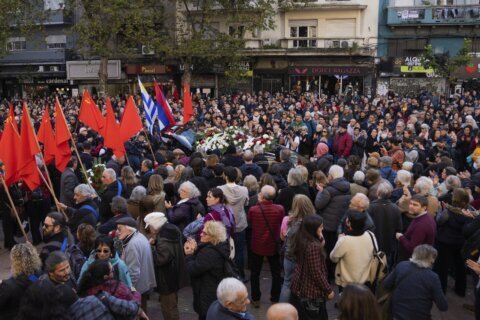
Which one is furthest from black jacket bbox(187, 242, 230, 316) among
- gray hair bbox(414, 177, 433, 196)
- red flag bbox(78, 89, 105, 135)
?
red flag bbox(78, 89, 105, 135)

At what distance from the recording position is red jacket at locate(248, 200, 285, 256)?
21.4ft

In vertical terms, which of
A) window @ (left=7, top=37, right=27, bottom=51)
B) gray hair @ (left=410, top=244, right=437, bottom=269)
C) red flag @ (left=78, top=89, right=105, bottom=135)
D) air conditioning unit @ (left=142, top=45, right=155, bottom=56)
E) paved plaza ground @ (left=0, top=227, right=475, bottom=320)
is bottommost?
paved plaza ground @ (left=0, top=227, right=475, bottom=320)

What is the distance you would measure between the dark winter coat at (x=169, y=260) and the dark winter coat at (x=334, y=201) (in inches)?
85.1

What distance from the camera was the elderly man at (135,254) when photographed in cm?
534

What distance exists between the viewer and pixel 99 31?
25.9 meters

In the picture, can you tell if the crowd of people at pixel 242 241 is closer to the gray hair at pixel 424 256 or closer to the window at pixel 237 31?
the gray hair at pixel 424 256

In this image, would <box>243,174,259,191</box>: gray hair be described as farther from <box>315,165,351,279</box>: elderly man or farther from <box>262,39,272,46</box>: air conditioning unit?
<box>262,39,272,46</box>: air conditioning unit

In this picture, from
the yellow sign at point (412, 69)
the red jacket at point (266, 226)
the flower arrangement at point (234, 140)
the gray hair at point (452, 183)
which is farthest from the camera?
the yellow sign at point (412, 69)

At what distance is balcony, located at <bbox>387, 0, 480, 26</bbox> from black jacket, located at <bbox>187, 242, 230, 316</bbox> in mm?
27819

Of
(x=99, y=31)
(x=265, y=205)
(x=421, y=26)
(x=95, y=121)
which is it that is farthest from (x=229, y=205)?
(x=421, y=26)

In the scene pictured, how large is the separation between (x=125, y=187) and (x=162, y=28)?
85.1 feet

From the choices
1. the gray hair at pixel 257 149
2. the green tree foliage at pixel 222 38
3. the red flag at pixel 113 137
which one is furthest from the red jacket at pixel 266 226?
the green tree foliage at pixel 222 38

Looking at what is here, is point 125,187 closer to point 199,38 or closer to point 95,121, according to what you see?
point 95,121

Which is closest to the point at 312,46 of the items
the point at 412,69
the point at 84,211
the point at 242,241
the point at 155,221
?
the point at 412,69
